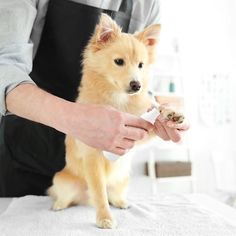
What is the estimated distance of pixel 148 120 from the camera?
0.88 meters

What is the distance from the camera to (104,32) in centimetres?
100

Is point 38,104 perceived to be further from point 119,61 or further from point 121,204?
point 121,204

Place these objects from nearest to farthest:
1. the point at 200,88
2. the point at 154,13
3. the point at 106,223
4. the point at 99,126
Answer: the point at 99,126 → the point at 106,223 → the point at 154,13 → the point at 200,88

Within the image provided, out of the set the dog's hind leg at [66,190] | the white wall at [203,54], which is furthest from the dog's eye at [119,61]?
the white wall at [203,54]

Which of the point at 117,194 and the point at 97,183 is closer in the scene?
the point at 97,183

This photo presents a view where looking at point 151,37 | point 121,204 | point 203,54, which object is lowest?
point 121,204

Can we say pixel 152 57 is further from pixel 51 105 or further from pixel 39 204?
pixel 39 204

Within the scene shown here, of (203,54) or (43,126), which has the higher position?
(203,54)

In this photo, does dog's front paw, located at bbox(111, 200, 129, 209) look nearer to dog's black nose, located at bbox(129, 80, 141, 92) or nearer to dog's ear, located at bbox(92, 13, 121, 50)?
dog's black nose, located at bbox(129, 80, 141, 92)

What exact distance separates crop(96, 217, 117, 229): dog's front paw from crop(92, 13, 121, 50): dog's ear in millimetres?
509

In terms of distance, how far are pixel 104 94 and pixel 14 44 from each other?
30 cm

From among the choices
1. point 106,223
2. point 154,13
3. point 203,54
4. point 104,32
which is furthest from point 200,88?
point 106,223

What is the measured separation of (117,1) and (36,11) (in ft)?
0.93

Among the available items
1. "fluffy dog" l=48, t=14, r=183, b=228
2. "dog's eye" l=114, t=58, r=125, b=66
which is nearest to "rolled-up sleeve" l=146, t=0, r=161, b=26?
"fluffy dog" l=48, t=14, r=183, b=228
